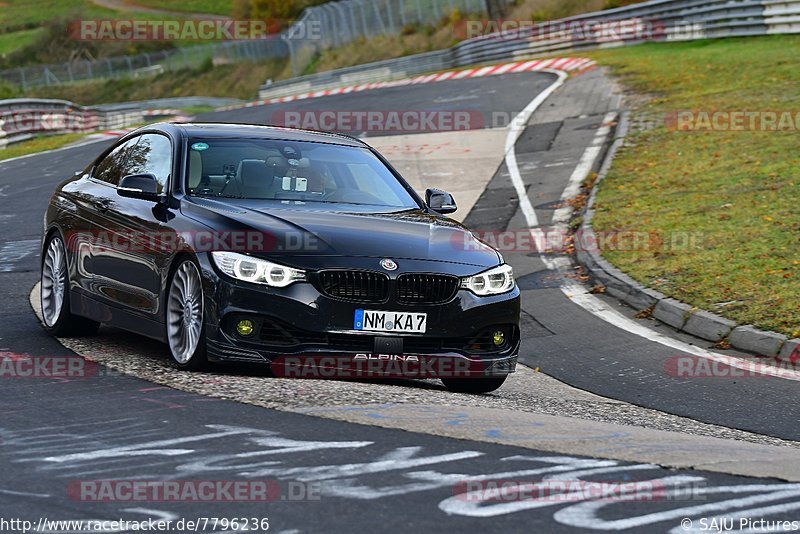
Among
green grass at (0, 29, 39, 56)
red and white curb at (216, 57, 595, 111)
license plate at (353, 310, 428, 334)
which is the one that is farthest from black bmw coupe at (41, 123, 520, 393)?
green grass at (0, 29, 39, 56)

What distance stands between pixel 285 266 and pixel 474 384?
5.24ft

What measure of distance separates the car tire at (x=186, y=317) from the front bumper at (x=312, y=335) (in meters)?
0.10

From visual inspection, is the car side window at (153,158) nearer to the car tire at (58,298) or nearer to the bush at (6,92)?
the car tire at (58,298)

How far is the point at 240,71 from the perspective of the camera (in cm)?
7500

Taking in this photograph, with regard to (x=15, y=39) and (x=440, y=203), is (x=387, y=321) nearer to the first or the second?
(x=440, y=203)

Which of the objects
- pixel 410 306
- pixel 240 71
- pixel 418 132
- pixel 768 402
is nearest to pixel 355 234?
pixel 410 306

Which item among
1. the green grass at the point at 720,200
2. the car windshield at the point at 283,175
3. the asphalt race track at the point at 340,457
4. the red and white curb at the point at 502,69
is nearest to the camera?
the asphalt race track at the point at 340,457

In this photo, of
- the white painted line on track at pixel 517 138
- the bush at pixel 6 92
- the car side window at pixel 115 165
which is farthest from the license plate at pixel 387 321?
the bush at pixel 6 92

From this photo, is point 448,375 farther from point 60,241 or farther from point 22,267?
point 22,267

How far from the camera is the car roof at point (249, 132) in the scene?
941 cm

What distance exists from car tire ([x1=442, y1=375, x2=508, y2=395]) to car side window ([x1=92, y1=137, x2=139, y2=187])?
9.74ft

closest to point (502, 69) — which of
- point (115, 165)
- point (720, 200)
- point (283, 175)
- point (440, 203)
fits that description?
point (720, 200)

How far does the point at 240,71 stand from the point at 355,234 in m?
68.3

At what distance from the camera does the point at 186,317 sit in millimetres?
8164
